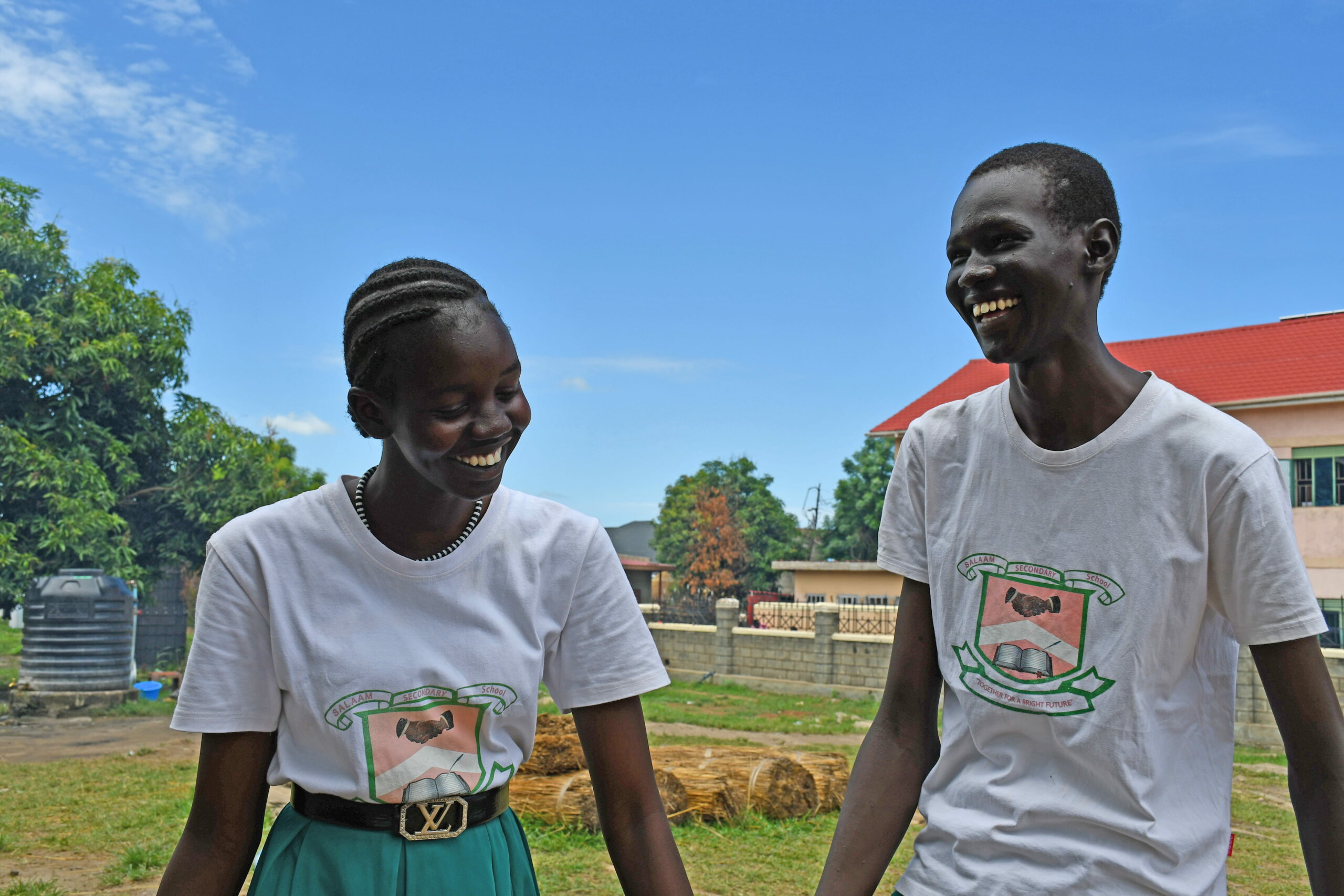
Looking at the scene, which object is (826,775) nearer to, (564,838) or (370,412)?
(564,838)

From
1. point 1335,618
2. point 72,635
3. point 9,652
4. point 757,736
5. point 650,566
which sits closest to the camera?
point 757,736

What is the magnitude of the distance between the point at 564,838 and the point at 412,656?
6.52 m

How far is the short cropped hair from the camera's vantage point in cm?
186

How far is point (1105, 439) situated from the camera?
1.84 metres

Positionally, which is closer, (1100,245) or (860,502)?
(1100,245)

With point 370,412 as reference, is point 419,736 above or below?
below

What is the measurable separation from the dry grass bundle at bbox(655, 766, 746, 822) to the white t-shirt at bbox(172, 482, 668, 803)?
6.68 meters

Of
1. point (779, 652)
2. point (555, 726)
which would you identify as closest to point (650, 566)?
point (779, 652)

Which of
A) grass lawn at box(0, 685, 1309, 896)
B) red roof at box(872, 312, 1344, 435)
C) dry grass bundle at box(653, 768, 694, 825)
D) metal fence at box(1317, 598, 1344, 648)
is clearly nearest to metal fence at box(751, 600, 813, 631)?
red roof at box(872, 312, 1344, 435)

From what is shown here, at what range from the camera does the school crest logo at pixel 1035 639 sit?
1782 mm

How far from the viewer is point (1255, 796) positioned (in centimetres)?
1058

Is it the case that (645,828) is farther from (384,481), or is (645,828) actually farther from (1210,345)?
(1210,345)

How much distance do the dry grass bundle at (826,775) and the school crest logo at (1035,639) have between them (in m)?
7.27

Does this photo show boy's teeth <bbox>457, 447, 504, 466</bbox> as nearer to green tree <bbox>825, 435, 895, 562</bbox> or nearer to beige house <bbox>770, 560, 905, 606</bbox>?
beige house <bbox>770, 560, 905, 606</bbox>
